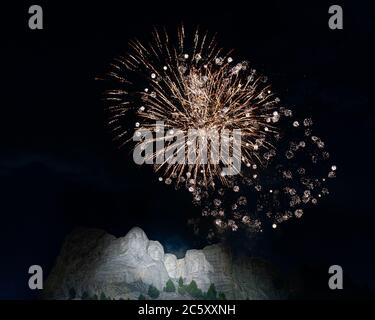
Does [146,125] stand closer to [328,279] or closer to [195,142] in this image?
[195,142]

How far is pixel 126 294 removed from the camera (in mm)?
37281

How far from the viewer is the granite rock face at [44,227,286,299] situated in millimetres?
38250

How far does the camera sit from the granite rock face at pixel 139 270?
38250 millimetres

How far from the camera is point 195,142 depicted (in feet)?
104

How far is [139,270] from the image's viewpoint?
38719 mm

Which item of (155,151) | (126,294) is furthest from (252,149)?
(126,294)

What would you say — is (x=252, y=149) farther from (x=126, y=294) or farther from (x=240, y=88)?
(x=126, y=294)

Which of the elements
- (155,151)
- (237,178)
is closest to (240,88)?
(155,151)

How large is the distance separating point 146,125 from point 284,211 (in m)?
10.1
